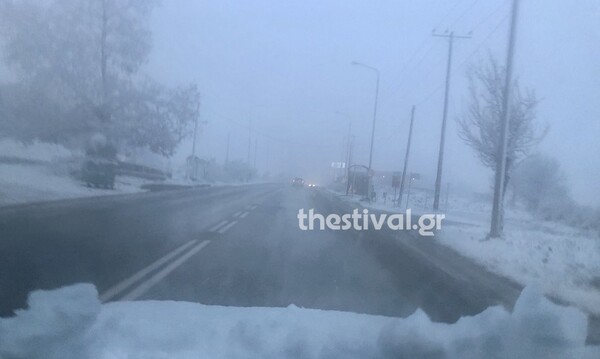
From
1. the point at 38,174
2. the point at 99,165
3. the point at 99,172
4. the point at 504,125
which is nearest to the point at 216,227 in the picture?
the point at 504,125

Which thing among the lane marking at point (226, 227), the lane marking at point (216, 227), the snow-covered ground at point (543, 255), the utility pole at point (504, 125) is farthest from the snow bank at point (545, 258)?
the lane marking at point (216, 227)

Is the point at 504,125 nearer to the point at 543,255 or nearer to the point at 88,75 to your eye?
the point at 543,255

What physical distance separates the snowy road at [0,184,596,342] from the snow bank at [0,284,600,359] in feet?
5.99

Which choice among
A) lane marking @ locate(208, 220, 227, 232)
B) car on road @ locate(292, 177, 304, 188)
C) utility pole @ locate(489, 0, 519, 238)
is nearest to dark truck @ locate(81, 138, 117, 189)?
lane marking @ locate(208, 220, 227, 232)

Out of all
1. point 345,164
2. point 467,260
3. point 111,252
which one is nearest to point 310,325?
point 111,252

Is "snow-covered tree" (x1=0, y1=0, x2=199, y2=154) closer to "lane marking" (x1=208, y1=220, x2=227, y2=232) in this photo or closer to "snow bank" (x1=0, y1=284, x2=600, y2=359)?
"lane marking" (x1=208, y1=220, x2=227, y2=232)

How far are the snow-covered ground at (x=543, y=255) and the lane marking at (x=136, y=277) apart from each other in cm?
612

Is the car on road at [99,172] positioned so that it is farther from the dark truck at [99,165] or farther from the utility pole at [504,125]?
the utility pole at [504,125]

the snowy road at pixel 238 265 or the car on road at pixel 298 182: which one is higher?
the car on road at pixel 298 182

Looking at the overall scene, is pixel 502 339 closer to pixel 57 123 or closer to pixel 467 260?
pixel 467 260

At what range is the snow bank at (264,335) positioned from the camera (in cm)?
593

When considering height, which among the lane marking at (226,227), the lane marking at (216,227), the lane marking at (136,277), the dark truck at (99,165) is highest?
the dark truck at (99,165)

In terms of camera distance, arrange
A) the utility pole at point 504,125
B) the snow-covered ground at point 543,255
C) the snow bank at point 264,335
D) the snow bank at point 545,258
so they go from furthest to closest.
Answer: the utility pole at point 504,125
the snow-covered ground at point 543,255
the snow bank at point 545,258
the snow bank at point 264,335

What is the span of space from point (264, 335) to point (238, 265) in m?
6.66
